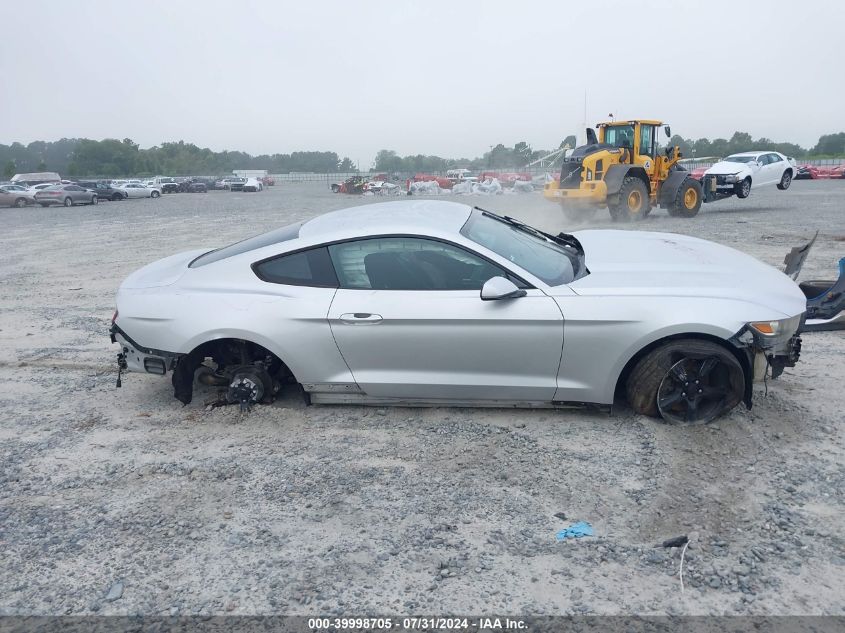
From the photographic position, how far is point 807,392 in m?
4.62

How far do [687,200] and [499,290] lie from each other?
14.8 metres

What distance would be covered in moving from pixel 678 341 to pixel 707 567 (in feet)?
4.90

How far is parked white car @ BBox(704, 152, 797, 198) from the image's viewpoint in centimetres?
1903

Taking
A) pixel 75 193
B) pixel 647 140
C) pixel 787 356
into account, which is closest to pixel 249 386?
pixel 787 356

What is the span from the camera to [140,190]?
141 feet

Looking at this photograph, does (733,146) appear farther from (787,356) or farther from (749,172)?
(787,356)

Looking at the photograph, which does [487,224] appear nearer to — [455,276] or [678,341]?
[455,276]

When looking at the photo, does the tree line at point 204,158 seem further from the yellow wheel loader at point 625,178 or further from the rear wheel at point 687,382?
the rear wheel at point 687,382

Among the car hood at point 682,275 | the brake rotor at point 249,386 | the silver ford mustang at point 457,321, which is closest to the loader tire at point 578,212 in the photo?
the car hood at point 682,275

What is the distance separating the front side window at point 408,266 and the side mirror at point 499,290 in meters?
0.15

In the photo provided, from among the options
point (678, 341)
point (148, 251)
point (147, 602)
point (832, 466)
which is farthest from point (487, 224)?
point (148, 251)

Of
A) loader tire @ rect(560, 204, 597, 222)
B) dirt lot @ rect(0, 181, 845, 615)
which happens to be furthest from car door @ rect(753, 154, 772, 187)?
dirt lot @ rect(0, 181, 845, 615)

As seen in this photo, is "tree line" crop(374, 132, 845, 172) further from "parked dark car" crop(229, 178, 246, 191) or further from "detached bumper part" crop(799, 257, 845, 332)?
"detached bumper part" crop(799, 257, 845, 332)

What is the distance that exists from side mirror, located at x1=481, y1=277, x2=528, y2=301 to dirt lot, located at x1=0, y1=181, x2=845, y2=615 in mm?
878
